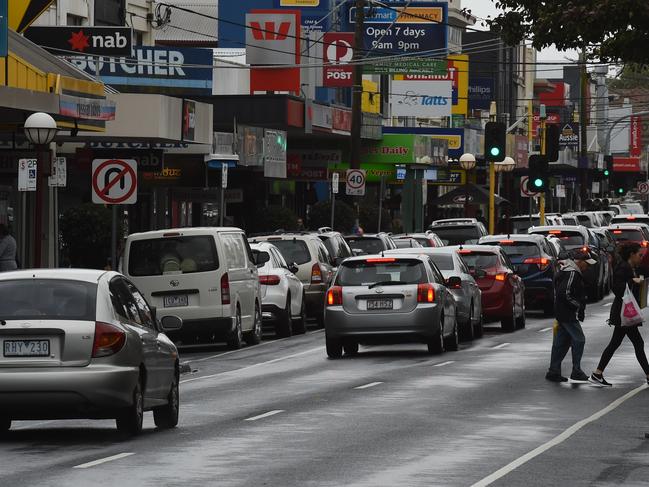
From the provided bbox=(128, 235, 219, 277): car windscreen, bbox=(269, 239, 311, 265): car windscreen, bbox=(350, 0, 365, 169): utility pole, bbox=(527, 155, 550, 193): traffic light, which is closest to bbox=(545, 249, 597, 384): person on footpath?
bbox=(128, 235, 219, 277): car windscreen

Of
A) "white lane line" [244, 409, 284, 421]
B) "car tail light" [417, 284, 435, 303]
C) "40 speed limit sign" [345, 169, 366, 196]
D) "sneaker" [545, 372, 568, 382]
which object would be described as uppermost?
"40 speed limit sign" [345, 169, 366, 196]

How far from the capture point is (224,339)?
99.4ft

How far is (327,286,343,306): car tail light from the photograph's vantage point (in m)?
27.2

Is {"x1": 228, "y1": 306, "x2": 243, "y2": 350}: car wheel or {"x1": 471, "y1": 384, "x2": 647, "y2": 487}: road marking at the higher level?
{"x1": 471, "y1": 384, "x2": 647, "y2": 487}: road marking

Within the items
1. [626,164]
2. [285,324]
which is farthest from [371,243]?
[626,164]

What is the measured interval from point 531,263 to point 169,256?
11971 millimetres

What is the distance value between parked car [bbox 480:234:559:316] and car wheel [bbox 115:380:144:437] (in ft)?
73.9

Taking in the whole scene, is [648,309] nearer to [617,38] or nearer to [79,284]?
[617,38]

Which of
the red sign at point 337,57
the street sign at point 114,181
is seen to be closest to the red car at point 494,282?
the street sign at point 114,181

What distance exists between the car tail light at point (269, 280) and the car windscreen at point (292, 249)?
295cm

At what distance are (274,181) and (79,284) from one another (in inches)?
1743

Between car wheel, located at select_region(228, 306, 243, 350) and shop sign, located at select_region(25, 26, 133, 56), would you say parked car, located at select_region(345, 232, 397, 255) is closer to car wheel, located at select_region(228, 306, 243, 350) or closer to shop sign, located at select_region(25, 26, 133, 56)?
shop sign, located at select_region(25, 26, 133, 56)

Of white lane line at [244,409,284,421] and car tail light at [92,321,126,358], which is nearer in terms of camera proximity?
car tail light at [92,321,126,358]

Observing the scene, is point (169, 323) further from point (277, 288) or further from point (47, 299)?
point (277, 288)
